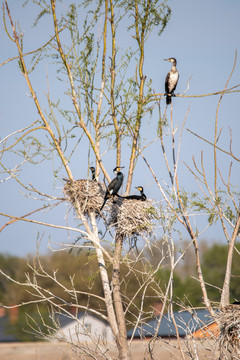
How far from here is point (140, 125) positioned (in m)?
11.3

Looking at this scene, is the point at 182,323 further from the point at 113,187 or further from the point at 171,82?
the point at 171,82

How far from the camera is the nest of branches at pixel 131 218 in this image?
10859 mm

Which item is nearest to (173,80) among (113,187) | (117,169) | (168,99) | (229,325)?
(168,99)

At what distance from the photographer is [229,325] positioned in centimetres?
639

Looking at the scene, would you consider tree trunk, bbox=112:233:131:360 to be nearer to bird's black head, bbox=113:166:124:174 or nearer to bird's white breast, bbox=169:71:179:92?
bird's black head, bbox=113:166:124:174

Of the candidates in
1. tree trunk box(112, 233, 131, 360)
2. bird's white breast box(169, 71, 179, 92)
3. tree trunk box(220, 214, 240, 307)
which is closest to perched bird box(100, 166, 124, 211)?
tree trunk box(112, 233, 131, 360)

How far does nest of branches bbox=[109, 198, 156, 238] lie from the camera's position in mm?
10859

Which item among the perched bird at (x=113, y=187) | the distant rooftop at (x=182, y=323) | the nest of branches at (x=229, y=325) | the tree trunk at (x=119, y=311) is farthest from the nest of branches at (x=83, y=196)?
the nest of branches at (x=229, y=325)

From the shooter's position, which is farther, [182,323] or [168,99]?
[168,99]

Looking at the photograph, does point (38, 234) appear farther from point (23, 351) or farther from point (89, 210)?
point (23, 351)

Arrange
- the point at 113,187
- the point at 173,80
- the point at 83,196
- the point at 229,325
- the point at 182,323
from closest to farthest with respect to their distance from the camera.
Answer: the point at 229,325
the point at 182,323
the point at 113,187
the point at 83,196
the point at 173,80

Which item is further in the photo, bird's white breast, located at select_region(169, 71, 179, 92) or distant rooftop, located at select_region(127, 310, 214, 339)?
bird's white breast, located at select_region(169, 71, 179, 92)

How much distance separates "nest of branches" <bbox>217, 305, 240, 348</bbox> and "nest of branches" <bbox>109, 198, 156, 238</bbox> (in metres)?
4.14

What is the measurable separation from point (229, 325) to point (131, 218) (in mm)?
4837
